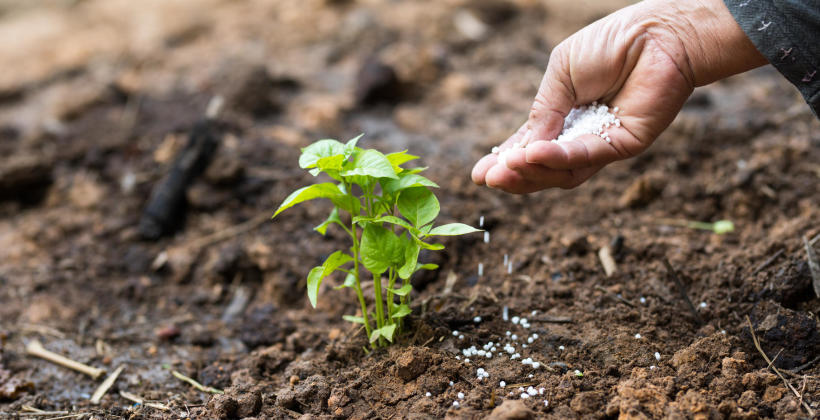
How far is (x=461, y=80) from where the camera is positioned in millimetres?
5336

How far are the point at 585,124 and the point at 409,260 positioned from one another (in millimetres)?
968

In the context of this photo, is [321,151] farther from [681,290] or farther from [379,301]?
[681,290]

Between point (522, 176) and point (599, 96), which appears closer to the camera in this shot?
point (522, 176)

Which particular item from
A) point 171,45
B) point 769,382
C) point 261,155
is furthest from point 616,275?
point 171,45

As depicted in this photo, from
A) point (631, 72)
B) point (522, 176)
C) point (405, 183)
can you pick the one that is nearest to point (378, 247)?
point (405, 183)

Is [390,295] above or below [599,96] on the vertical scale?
below

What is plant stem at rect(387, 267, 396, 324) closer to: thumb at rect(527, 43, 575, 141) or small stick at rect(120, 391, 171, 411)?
thumb at rect(527, 43, 575, 141)

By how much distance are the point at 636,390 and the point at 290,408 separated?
1.22 metres

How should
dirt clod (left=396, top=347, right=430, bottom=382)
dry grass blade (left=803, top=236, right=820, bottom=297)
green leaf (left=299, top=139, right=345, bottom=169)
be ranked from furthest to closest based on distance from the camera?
1. dry grass blade (left=803, top=236, right=820, bottom=297)
2. dirt clod (left=396, top=347, right=430, bottom=382)
3. green leaf (left=299, top=139, right=345, bottom=169)

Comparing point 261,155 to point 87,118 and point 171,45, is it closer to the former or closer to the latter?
point 87,118

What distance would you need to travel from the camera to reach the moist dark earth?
2.23 m

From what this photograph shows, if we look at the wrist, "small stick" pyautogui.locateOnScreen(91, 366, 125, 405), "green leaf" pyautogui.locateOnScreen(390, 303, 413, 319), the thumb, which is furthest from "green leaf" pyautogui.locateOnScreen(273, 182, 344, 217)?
the wrist

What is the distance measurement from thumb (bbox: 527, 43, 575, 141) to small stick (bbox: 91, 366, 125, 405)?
2143 millimetres

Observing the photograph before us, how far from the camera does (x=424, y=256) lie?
3.14m
